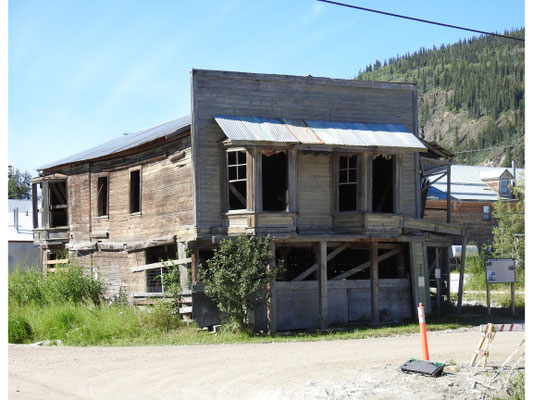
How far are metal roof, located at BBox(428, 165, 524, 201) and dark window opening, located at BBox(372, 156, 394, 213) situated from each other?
Answer: 22.9 m

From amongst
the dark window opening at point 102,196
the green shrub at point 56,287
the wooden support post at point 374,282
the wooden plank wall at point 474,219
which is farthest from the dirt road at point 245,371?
the wooden plank wall at point 474,219

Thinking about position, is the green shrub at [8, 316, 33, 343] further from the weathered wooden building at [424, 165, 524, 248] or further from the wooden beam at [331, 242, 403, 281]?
the weathered wooden building at [424, 165, 524, 248]

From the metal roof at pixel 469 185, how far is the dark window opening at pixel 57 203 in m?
25.2

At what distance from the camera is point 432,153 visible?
2736 centimetres

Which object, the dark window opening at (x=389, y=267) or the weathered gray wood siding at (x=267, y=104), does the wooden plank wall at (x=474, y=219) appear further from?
the weathered gray wood siding at (x=267, y=104)

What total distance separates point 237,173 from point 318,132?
2.92m

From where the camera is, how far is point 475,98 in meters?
165

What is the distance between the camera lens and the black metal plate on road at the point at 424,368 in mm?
12266

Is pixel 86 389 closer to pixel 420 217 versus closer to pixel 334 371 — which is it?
pixel 334 371

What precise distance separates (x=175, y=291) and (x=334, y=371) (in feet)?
29.8

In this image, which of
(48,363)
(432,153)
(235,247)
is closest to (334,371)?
(48,363)

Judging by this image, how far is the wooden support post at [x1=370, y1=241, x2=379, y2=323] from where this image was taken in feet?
75.0

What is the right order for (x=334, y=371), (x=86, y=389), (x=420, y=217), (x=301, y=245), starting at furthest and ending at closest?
(x=420, y=217) < (x=301, y=245) < (x=334, y=371) < (x=86, y=389)

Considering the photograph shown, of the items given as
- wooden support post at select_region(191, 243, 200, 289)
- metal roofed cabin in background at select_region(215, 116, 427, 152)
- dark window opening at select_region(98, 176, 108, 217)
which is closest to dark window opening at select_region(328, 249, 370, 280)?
metal roofed cabin in background at select_region(215, 116, 427, 152)
